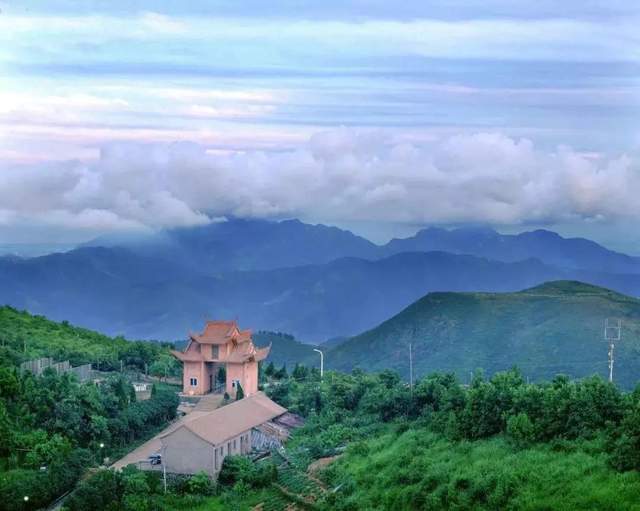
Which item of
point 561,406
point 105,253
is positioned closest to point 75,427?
point 561,406

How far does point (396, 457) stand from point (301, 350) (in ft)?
149

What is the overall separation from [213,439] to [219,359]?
8206 mm

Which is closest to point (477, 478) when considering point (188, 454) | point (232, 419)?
point (188, 454)

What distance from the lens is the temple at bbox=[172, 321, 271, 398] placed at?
3359 centimetres

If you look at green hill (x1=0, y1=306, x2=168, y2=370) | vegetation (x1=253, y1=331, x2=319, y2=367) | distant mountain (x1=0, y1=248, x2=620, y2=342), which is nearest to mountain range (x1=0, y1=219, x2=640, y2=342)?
distant mountain (x1=0, y1=248, x2=620, y2=342)

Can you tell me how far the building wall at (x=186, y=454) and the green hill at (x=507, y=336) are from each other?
82.7 ft

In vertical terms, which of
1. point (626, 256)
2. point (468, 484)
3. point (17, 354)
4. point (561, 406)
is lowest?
point (468, 484)

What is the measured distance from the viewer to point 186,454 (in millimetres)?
25688

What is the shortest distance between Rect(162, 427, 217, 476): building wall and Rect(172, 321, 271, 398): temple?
7.68 meters

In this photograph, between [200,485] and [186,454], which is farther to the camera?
[186,454]

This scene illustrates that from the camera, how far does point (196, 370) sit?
1351 inches

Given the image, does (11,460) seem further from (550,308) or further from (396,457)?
(550,308)

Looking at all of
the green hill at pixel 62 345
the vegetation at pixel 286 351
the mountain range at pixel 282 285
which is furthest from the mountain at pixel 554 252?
the green hill at pixel 62 345

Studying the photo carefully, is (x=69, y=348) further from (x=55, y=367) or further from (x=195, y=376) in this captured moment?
(x=195, y=376)
